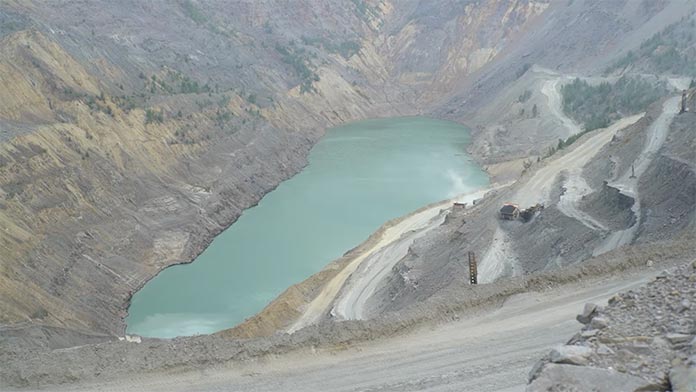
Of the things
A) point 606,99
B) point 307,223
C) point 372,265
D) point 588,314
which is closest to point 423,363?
point 588,314

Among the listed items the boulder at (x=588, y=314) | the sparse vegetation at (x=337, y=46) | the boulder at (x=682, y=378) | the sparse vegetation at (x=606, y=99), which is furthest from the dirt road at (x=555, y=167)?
the sparse vegetation at (x=337, y=46)

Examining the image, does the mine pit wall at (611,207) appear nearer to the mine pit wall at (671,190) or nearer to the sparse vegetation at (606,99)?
the mine pit wall at (671,190)

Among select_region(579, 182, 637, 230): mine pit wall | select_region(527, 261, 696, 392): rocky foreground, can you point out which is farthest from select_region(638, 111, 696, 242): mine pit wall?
select_region(527, 261, 696, 392): rocky foreground

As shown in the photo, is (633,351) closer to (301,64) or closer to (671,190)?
(671,190)

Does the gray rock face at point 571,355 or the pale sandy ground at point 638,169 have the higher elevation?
the pale sandy ground at point 638,169

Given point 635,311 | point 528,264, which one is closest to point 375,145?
point 528,264

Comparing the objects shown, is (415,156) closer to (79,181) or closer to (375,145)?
(375,145)

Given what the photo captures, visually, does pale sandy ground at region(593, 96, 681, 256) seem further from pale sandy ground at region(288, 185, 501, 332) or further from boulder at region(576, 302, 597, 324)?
boulder at region(576, 302, 597, 324)
